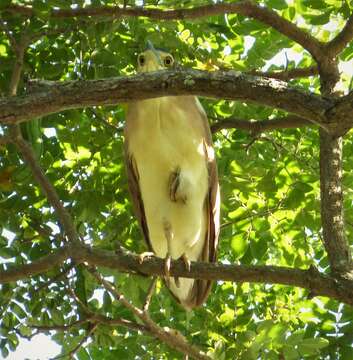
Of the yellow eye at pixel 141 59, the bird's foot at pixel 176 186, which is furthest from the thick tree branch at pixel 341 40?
the bird's foot at pixel 176 186

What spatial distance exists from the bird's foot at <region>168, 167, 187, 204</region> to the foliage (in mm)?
281

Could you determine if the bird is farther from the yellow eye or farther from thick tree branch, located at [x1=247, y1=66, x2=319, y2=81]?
thick tree branch, located at [x1=247, y1=66, x2=319, y2=81]

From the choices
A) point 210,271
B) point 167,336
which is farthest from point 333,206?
point 167,336

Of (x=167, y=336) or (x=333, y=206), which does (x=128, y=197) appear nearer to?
(x=167, y=336)

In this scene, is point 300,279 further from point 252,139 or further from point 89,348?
point 89,348

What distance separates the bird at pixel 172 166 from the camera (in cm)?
428

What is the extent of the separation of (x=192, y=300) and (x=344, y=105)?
220 cm

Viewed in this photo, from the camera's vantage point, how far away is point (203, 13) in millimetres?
3666

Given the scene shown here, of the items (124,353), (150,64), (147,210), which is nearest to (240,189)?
(147,210)

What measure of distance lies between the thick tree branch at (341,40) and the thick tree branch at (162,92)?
1240 mm

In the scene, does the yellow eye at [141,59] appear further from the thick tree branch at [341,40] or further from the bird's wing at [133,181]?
the thick tree branch at [341,40]

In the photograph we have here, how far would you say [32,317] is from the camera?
411 cm

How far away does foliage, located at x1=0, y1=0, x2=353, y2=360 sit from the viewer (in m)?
3.91

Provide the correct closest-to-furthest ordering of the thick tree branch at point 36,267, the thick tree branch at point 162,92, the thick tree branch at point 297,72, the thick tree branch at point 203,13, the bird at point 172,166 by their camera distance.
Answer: the thick tree branch at point 162,92, the thick tree branch at point 36,267, the thick tree branch at point 203,13, the thick tree branch at point 297,72, the bird at point 172,166
